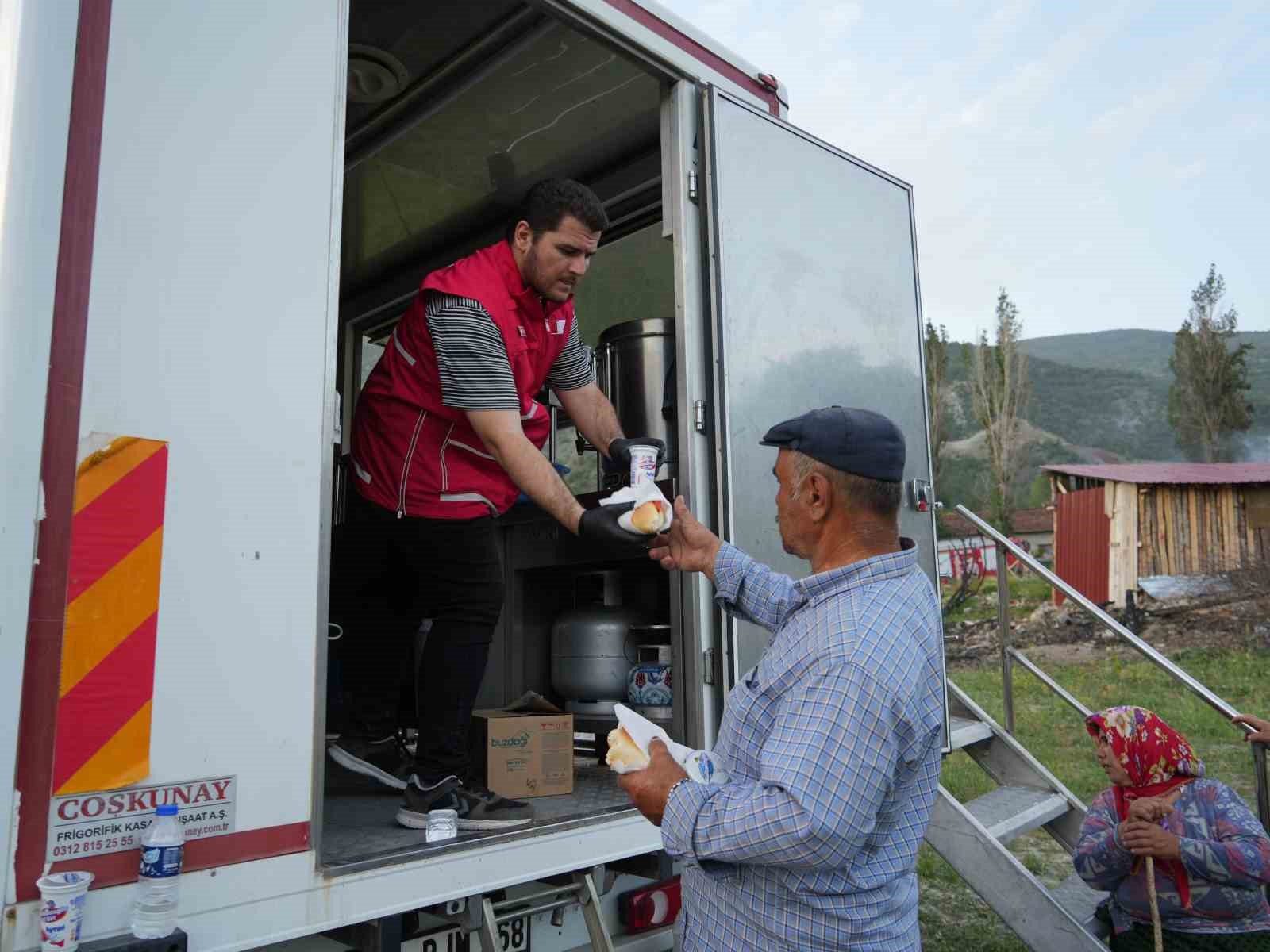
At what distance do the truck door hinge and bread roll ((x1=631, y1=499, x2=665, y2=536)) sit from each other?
1.76ft

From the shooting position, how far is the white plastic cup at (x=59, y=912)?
1.44m

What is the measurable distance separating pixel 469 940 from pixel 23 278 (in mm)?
1583

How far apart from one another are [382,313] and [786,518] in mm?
4065

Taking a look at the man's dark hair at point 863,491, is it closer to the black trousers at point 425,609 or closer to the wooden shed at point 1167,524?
the black trousers at point 425,609

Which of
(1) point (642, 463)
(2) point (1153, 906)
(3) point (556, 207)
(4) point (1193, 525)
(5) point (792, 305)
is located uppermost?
(3) point (556, 207)

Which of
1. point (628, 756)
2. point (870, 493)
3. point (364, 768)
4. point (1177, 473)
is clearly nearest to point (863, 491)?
point (870, 493)

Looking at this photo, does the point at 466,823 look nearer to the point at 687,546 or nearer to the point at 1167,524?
the point at 687,546

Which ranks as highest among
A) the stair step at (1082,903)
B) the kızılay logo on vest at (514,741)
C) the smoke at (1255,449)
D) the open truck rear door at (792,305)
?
the smoke at (1255,449)

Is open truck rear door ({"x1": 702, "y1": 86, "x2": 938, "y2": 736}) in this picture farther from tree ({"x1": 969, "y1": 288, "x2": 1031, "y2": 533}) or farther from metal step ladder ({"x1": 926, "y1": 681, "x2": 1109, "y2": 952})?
tree ({"x1": 969, "y1": 288, "x2": 1031, "y2": 533})

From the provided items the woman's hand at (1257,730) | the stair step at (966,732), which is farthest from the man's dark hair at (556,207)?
the woman's hand at (1257,730)

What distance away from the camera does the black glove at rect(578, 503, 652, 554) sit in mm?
2426

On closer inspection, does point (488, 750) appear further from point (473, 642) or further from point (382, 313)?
point (382, 313)

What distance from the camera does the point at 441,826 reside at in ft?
7.48

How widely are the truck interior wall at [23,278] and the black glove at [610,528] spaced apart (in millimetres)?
1268
